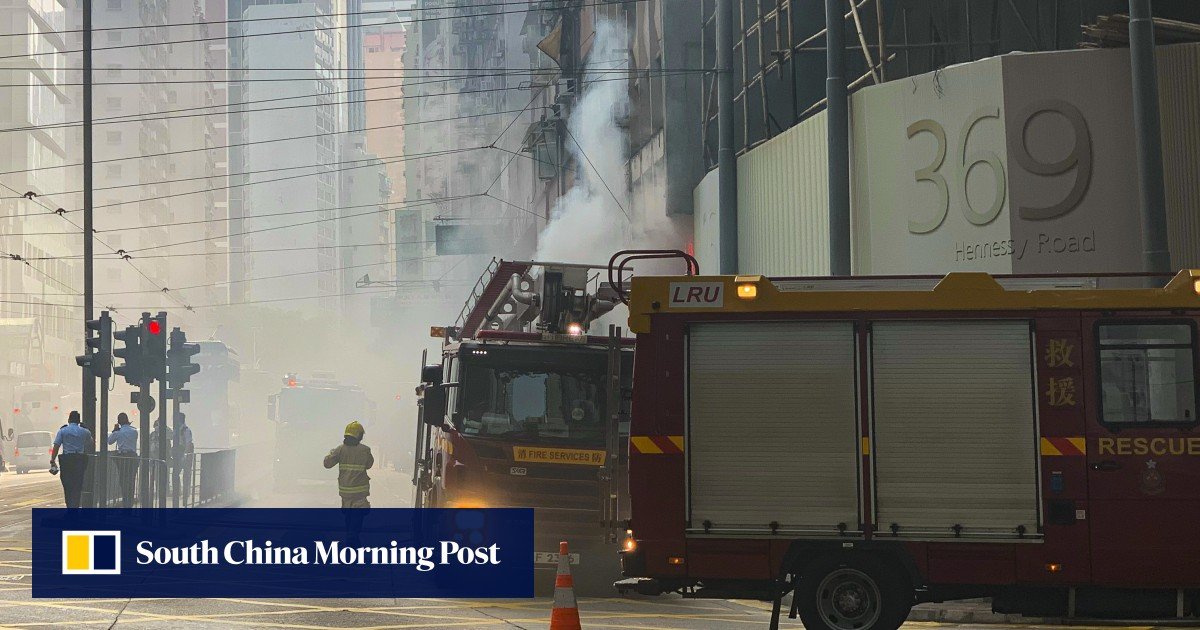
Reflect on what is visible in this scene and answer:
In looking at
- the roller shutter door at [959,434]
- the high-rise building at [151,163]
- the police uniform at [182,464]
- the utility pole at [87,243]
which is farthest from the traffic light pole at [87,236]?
the high-rise building at [151,163]

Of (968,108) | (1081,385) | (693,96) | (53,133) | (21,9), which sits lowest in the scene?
(1081,385)

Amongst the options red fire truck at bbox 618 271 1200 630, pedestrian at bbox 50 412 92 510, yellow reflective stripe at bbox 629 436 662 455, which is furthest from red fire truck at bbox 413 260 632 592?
pedestrian at bbox 50 412 92 510

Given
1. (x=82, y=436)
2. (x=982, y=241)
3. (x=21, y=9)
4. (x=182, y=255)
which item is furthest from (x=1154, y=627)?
(x=182, y=255)

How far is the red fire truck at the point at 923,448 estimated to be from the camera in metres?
10.2

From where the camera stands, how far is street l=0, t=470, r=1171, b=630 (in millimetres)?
12375

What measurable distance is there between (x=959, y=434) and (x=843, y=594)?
54.9 inches

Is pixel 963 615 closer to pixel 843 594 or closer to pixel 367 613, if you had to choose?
pixel 843 594

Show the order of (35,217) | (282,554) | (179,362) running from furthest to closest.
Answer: (35,217)
(179,362)
(282,554)

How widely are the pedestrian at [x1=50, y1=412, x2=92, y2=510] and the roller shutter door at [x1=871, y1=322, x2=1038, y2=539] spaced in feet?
57.6

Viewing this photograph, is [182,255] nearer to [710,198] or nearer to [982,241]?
[710,198]

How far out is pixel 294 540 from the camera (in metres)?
21.9

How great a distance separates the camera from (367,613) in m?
13.3

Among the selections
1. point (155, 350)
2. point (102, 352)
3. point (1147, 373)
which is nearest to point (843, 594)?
point (1147, 373)

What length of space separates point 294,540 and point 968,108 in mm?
11422
